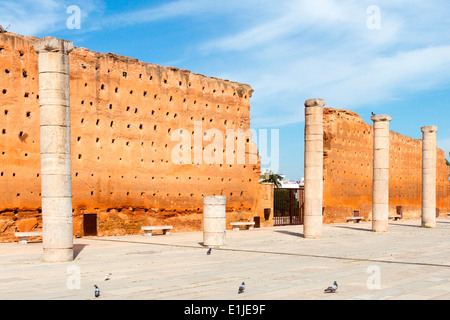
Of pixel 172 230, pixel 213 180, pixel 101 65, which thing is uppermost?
pixel 101 65

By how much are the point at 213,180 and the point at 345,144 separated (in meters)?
8.83

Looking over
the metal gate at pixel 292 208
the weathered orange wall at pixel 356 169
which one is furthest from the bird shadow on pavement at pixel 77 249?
the weathered orange wall at pixel 356 169

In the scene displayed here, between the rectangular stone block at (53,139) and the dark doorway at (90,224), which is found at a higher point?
the rectangular stone block at (53,139)

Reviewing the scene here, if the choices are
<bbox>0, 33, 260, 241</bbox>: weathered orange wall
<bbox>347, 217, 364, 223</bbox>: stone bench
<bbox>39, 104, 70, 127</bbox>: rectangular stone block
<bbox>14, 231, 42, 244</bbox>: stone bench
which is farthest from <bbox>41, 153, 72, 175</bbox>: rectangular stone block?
<bbox>347, 217, 364, 223</bbox>: stone bench

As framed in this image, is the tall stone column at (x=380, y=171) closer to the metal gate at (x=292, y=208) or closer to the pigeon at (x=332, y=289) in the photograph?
the metal gate at (x=292, y=208)

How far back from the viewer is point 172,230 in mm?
19578

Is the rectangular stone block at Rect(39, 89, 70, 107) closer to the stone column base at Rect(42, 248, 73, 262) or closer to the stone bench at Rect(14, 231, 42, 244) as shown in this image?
the stone column base at Rect(42, 248, 73, 262)

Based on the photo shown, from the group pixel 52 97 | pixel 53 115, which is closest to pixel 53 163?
pixel 53 115

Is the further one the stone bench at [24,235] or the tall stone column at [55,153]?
the stone bench at [24,235]

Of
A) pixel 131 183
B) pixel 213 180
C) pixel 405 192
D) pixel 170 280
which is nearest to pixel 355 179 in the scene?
pixel 405 192

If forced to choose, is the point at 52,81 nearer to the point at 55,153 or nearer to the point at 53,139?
the point at 53,139

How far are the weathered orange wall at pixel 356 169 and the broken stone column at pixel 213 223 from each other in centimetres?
1276

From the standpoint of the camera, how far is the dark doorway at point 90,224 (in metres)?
16.8
